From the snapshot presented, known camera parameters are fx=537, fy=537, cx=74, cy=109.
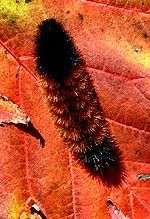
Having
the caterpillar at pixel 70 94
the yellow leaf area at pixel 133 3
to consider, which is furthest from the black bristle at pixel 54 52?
the yellow leaf area at pixel 133 3

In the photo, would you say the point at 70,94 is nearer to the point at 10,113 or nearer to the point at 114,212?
the point at 10,113

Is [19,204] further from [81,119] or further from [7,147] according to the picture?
[81,119]

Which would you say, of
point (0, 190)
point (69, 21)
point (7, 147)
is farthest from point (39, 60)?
point (0, 190)

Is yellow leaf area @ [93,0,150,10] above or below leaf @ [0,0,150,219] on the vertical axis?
above

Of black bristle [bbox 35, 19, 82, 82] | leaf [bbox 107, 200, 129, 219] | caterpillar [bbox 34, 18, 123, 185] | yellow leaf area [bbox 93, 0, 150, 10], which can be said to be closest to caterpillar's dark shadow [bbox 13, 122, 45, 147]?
caterpillar [bbox 34, 18, 123, 185]

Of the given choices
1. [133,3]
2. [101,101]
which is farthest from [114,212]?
[133,3]

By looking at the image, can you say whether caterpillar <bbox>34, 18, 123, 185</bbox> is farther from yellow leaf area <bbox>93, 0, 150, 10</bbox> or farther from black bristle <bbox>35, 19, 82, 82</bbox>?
yellow leaf area <bbox>93, 0, 150, 10</bbox>

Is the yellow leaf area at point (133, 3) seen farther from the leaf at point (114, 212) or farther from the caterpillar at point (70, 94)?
the leaf at point (114, 212)

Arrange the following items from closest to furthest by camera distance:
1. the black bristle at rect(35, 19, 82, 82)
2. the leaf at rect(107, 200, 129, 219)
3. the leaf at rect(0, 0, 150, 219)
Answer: the black bristle at rect(35, 19, 82, 82), the leaf at rect(0, 0, 150, 219), the leaf at rect(107, 200, 129, 219)
